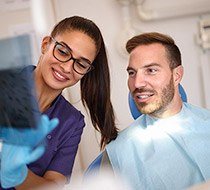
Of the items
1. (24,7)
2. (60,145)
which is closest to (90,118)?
(60,145)

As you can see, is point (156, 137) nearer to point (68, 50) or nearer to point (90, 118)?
point (90, 118)

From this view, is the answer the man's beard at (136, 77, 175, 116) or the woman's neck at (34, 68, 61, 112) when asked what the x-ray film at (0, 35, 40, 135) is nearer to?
the woman's neck at (34, 68, 61, 112)

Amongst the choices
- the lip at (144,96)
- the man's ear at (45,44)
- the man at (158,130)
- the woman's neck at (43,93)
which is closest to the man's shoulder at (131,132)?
the man at (158,130)

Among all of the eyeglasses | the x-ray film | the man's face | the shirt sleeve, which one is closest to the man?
the man's face

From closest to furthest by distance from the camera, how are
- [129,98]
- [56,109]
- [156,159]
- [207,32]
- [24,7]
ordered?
[24,7], [56,109], [156,159], [129,98], [207,32]

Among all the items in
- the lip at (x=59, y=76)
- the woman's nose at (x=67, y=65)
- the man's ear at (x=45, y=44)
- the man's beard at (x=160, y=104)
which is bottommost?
the man's beard at (x=160, y=104)

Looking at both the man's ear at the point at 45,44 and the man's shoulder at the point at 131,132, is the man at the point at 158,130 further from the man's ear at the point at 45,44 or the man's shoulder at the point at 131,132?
the man's ear at the point at 45,44

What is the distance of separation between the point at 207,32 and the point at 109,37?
420mm

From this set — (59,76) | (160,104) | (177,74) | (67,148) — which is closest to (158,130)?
(160,104)

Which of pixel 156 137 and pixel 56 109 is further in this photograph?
pixel 156 137

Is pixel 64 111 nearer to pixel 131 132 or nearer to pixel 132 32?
pixel 131 132

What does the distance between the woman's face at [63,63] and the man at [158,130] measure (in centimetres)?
25

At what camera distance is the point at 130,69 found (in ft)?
3.42

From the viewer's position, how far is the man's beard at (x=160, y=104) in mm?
1042
